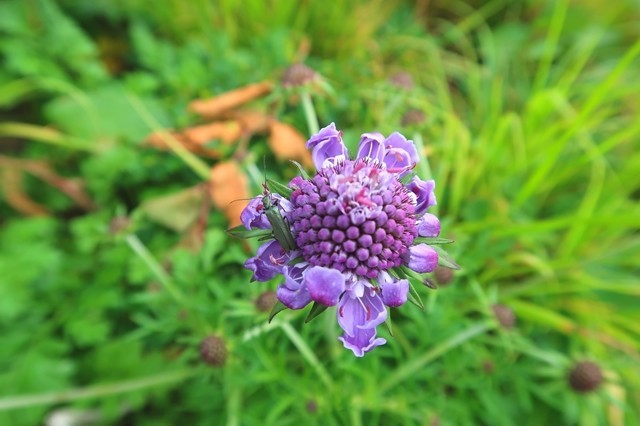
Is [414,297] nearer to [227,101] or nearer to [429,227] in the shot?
[429,227]

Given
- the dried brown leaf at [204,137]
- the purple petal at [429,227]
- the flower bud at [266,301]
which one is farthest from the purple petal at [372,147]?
the dried brown leaf at [204,137]

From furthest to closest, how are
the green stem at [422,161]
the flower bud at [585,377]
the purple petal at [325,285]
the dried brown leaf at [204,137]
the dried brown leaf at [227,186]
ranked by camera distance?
the dried brown leaf at [204,137]
the dried brown leaf at [227,186]
the green stem at [422,161]
the flower bud at [585,377]
the purple petal at [325,285]

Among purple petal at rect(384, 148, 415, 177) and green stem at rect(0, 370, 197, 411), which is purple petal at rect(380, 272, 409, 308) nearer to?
purple petal at rect(384, 148, 415, 177)

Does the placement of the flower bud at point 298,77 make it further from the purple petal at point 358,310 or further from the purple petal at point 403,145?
the purple petal at point 358,310

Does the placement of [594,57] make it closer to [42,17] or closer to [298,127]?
[298,127]

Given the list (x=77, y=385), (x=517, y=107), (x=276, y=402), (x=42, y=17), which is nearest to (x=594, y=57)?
(x=517, y=107)

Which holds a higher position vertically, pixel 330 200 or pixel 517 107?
pixel 330 200

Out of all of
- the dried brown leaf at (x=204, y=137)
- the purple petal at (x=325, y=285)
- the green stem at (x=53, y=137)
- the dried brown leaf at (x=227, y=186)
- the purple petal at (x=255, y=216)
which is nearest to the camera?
the purple petal at (x=325, y=285)
